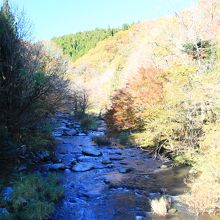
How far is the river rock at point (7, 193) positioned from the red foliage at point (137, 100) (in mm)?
11928

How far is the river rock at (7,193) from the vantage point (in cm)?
1262

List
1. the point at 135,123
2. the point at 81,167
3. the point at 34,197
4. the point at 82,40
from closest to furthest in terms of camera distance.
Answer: the point at 34,197, the point at 81,167, the point at 135,123, the point at 82,40

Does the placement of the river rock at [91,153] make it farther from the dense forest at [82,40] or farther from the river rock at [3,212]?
the dense forest at [82,40]

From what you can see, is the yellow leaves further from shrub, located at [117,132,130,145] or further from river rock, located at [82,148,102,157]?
river rock, located at [82,148,102,157]

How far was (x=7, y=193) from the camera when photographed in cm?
1320

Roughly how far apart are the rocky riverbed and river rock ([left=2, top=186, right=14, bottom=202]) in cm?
185

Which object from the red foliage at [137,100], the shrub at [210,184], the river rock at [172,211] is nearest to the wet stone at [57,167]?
the red foliage at [137,100]

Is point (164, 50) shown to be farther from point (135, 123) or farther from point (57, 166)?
point (57, 166)

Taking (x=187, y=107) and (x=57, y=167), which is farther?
(x=57, y=167)

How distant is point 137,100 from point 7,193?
13898mm

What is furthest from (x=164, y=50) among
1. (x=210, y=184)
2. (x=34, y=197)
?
(x=34, y=197)

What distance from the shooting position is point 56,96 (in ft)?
103

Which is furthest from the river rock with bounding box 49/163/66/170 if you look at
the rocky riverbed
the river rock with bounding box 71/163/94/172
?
Result: the river rock with bounding box 71/163/94/172

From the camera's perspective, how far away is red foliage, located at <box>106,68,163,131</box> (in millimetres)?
24109
